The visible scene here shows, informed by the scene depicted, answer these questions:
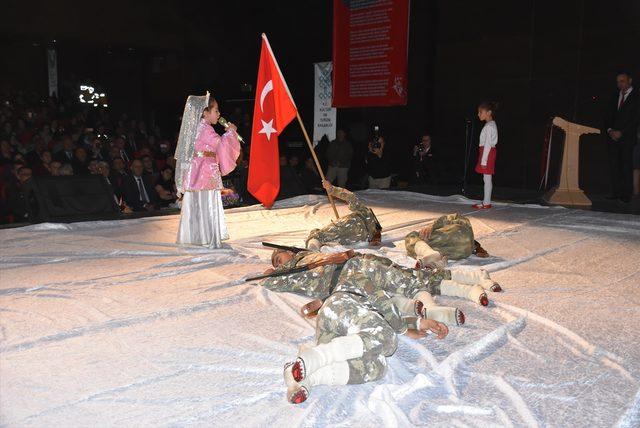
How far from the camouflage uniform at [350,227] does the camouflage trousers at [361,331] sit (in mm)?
2384

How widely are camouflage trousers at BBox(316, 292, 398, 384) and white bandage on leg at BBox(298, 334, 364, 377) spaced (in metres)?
0.05

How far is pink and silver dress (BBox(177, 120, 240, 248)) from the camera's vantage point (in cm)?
511

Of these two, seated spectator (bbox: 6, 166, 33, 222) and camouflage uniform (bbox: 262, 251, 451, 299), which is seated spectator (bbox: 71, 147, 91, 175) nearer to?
seated spectator (bbox: 6, 166, 33, 222)

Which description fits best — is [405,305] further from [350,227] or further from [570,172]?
[570,172]

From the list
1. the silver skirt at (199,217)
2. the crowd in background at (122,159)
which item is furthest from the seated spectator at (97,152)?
the silver skirt at (199,217)

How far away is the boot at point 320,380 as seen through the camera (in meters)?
2.28

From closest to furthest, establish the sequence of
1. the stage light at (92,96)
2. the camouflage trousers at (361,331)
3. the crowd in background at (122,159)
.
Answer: the camouflage trousers at (361,331) → the crowd in background at (122,159) → the stage light at (92,96)

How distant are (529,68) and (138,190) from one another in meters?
6.78

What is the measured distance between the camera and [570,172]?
318 inches

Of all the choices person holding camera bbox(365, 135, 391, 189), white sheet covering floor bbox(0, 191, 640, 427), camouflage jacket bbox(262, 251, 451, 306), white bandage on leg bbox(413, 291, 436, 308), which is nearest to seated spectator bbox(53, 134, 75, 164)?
white sheet covering floor bbox(0, 191, 640, 427)

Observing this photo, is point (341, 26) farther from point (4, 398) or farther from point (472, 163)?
point (4, 398)

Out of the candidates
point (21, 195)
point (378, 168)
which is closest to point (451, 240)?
point (21, 195)

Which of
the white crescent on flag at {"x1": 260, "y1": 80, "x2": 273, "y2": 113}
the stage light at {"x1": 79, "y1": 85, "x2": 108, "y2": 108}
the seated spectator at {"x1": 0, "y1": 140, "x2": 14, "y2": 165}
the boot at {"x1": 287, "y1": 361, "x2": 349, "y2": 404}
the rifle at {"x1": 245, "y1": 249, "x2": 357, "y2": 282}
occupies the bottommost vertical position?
the boot at {"x1": 287, "y1": 361, "x2": 349, "y2": 404}

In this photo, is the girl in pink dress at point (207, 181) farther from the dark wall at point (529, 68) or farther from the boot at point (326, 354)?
the dark wall at point (529, 68)
